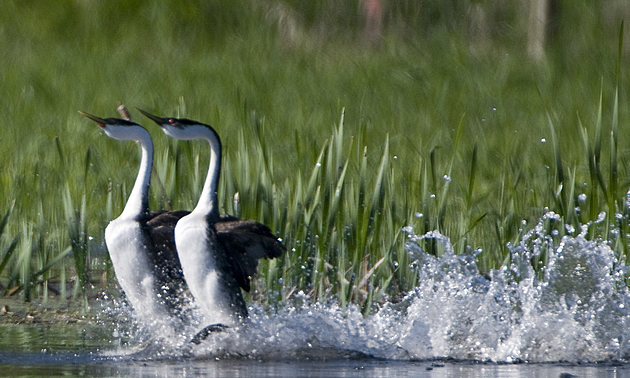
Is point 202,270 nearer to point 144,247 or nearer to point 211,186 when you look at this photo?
point 144,247

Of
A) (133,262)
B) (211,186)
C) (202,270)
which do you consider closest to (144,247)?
(133,262)

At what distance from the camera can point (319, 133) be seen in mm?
7840

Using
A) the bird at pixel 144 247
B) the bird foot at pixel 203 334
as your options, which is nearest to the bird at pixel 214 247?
the bird foot at pixel 203 334

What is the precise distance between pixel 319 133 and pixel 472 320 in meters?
3.44

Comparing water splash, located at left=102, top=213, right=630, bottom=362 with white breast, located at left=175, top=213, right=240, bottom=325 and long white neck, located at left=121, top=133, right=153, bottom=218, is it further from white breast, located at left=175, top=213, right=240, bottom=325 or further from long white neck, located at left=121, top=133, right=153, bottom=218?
long white neck, located at left=121, top=133, right=153, bottom=218

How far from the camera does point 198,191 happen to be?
516 cm

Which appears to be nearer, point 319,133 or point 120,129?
point 120,129

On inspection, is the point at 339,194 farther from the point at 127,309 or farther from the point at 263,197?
the point at 127,309

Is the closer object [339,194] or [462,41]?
[339,194]

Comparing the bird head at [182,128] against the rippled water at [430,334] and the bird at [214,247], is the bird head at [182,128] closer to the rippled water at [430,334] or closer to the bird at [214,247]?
the bird at [214,247]

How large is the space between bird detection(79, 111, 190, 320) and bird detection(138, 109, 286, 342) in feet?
0.34

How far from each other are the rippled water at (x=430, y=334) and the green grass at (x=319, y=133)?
267mm

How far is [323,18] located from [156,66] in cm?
280

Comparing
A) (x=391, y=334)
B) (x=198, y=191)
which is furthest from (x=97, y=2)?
(x=391, y=334)
